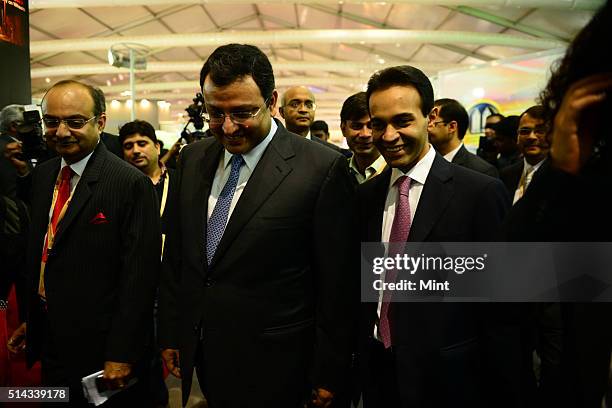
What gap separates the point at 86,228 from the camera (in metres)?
1.71

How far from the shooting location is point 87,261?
171 cm

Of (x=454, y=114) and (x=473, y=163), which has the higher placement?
(x=454, y=114)

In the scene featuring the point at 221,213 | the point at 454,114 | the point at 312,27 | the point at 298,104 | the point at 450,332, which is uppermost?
the point at 312,27

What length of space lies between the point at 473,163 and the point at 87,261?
2.35 m

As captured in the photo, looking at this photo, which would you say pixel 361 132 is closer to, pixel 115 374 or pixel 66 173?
pixel 66 173

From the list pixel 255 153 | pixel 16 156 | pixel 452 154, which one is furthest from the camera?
pixel 452 154

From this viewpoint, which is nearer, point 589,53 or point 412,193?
point 589,53

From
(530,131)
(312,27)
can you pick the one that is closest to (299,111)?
(530,131)

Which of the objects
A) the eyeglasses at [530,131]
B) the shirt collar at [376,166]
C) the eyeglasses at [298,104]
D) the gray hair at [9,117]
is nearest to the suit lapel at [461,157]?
the eyeglasses at [530,131]

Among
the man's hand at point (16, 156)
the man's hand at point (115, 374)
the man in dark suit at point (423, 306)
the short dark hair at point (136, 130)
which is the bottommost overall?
the man's hand at point (115, 374)

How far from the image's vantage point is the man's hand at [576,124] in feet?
2.03

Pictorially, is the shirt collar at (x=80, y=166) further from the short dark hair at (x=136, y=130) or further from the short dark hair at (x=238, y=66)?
the short dark hair at (x=136, y=130)

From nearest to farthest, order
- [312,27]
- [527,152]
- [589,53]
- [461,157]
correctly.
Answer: [589,53] → [527,152] → [461,157] → [312,27]

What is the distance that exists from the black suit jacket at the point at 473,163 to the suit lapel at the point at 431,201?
4.60 feet
